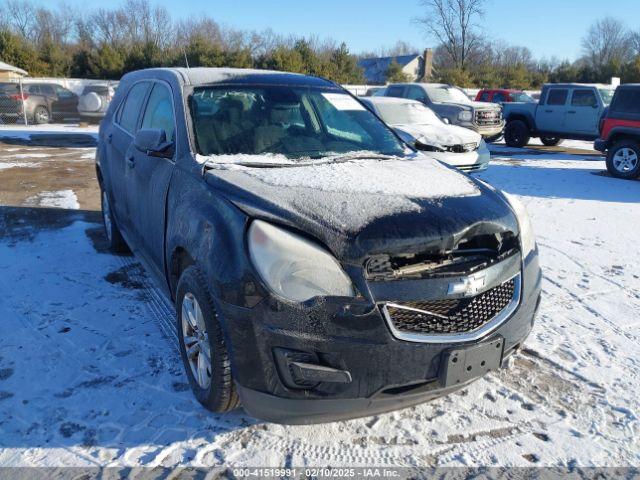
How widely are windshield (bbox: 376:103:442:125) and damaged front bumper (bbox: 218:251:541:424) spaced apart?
889 centimetres

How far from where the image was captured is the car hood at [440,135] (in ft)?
30.6

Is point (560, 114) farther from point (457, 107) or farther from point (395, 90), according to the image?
point (395, 90)

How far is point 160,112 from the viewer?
3.89 meters

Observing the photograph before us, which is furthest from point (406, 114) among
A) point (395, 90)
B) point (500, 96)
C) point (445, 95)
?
point (500, 96)

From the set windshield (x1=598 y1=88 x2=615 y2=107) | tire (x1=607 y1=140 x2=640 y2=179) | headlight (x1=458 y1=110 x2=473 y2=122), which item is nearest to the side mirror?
tire (x1=607 y1=140 x2=640 y2=179)

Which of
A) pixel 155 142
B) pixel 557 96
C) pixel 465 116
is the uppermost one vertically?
pixel 557 96

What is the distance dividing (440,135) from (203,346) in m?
7.87

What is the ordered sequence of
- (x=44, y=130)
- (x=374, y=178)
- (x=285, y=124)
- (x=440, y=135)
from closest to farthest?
(x=374, y=178) < (x=285, y=124) < (x=440, y=135) < (x=44, y=130)

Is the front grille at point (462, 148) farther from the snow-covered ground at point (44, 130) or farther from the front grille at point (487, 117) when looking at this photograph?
the snow-covered ground at point (44, 130)

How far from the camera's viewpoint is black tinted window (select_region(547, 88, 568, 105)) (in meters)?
14.9

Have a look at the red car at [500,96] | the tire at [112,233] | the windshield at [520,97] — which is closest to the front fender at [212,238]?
the tire at [112,233]

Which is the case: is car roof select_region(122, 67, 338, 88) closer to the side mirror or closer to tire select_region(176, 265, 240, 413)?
the side mirror

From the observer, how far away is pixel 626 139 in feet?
33.9

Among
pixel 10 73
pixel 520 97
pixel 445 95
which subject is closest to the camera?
pixel 445 95
